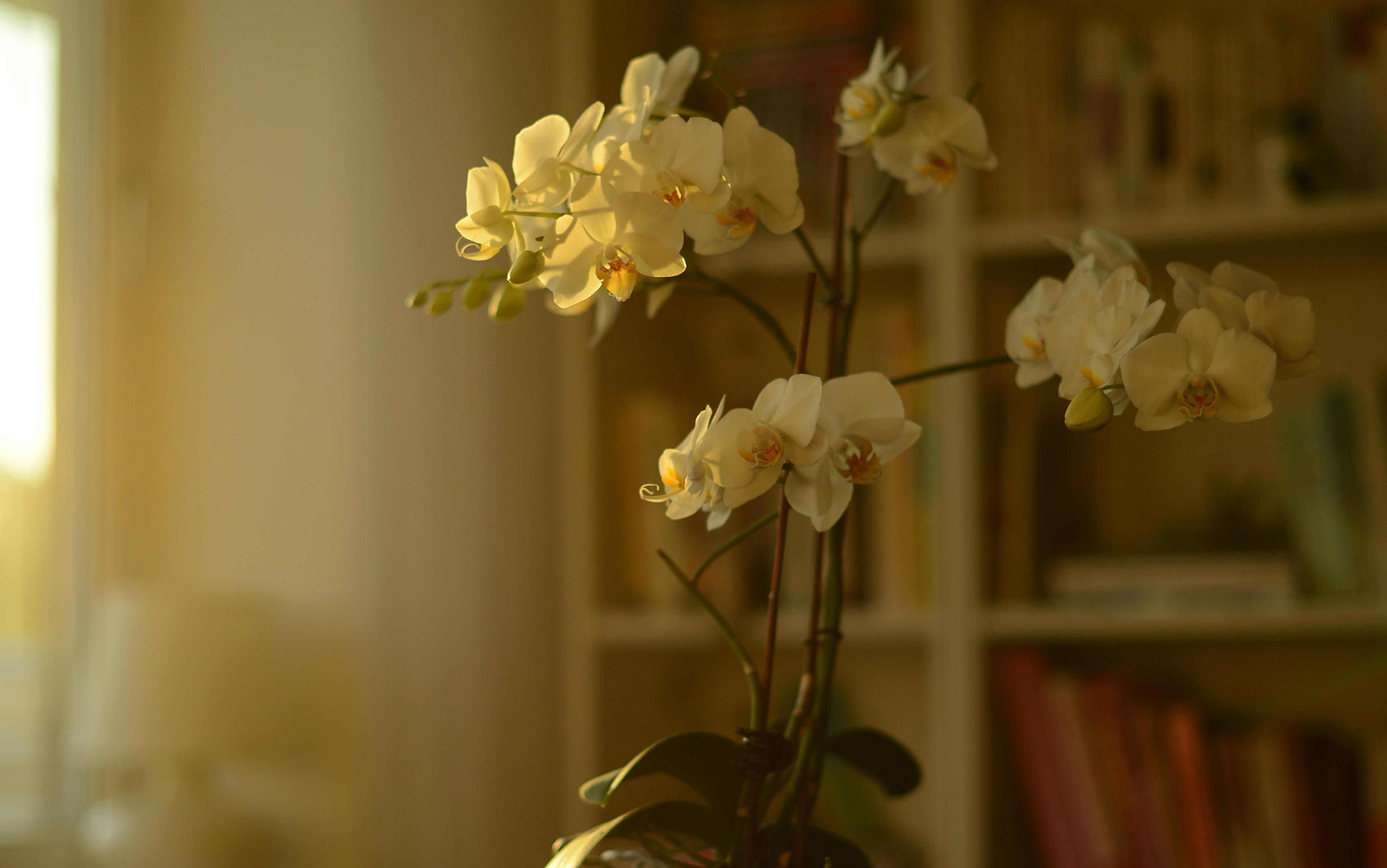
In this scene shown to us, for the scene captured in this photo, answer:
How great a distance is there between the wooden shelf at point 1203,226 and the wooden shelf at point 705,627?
1.77 feet

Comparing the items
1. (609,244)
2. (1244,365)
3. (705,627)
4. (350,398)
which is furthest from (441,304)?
(350,398)

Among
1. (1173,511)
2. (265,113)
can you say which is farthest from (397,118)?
(1173,511)

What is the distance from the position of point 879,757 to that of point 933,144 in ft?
0.95

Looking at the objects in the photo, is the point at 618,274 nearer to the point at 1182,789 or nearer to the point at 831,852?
the point at 831,852

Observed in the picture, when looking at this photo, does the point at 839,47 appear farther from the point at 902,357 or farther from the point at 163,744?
the point at 163,744

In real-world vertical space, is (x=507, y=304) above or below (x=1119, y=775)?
above

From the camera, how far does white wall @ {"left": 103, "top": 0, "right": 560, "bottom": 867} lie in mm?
1584

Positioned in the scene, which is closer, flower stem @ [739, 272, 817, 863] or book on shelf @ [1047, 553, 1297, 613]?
flower stem @ [739, 272, 817, 863]

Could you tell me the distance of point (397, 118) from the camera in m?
1.64

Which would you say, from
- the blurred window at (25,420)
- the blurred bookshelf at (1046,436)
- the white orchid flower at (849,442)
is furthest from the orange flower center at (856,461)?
the blurred window at (25,420)

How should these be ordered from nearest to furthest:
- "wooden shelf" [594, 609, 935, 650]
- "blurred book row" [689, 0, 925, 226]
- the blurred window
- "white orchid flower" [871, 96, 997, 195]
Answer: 1. "white orchid flower" [871, 96, 997, 195]
2. "wooden shelf" [594, 609, 935, 650]
3. "blurred book row" [689, 0, 925, 226]
4. the blurred window

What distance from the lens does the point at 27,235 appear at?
1970 millimetres

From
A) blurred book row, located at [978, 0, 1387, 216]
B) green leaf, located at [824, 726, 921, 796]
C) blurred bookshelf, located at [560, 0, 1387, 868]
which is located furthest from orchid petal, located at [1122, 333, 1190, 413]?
blurred book row, located at [978, 0, 1387, 216]

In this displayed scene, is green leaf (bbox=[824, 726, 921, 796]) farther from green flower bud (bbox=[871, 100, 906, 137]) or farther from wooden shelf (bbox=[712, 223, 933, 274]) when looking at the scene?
wooden shelf (bbox=[712, 223, 933, 274])
